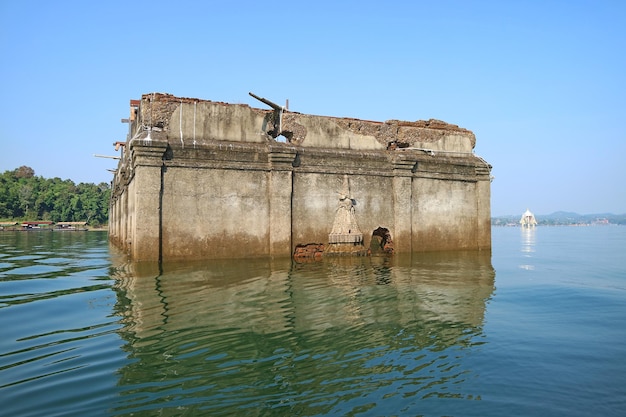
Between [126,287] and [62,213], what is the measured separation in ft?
218

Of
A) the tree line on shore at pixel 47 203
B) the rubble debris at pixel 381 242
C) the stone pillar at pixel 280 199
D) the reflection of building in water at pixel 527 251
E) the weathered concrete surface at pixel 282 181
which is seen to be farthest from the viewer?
the tree line on shore at pixel 47 203

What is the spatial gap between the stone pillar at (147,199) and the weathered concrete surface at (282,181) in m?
0.02

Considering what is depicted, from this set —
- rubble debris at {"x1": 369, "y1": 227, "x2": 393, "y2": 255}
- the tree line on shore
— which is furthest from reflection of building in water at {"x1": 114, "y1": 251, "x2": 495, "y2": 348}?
the tree line on shore

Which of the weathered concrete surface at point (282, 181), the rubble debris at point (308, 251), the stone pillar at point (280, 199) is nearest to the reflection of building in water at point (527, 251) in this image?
the weathered concrete surface at point (282, 181)

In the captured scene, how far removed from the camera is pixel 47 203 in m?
65.9

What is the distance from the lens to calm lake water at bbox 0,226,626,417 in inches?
125

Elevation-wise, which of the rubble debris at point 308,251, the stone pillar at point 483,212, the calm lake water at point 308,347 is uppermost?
the stone pillar at point 483,212

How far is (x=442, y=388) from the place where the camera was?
3430 mm

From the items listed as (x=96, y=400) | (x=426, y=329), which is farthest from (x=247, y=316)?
(x=96, y=400)

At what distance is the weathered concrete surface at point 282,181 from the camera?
10.3 m

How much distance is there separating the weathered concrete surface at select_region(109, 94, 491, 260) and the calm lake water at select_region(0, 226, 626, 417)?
235 cm

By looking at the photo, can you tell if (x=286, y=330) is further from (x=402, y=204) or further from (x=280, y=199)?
(x=402, y=204)

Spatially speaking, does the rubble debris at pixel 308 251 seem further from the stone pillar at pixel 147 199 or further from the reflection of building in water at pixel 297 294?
the stone pillar at pixel 147 199

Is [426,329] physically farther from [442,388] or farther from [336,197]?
[336,197]
